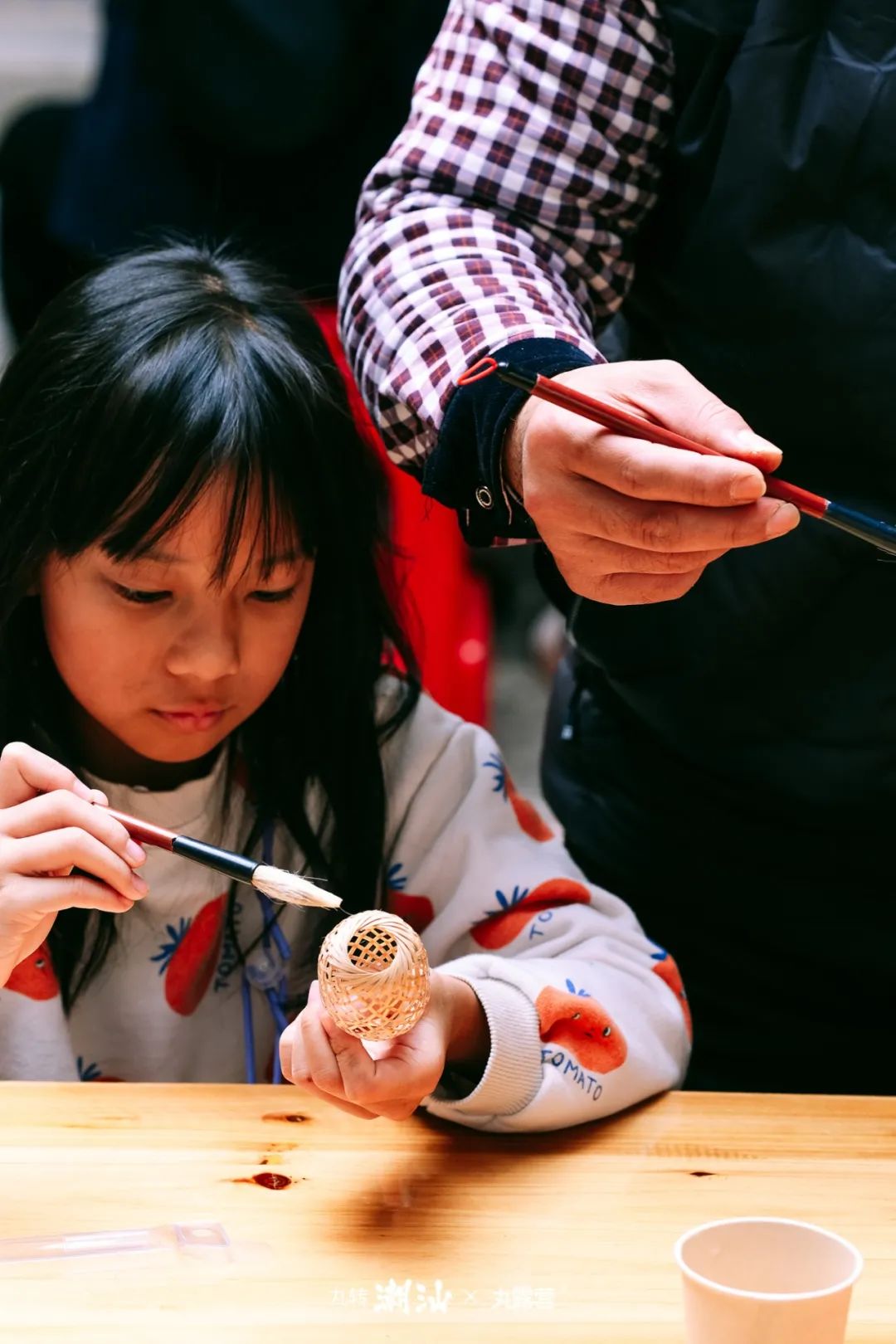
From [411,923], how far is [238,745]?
0.68 ft

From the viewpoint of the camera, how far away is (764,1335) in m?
0.68

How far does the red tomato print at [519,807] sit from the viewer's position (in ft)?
4.43

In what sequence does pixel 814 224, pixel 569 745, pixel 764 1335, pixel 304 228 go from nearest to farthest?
pixel 764 1335
pixel 814 224
pixel 569 745
pixel 304 228

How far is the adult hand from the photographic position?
0.88m

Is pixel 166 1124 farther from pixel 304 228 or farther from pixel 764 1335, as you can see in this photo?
pixel 304 228

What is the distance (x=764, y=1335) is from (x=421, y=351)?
A: 68 cm

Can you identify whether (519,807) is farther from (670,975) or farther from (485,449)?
(485,449)

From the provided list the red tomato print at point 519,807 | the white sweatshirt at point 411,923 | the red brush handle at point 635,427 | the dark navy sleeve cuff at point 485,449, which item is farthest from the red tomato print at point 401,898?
the red brush handle at point 635,427

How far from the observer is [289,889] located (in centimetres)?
91

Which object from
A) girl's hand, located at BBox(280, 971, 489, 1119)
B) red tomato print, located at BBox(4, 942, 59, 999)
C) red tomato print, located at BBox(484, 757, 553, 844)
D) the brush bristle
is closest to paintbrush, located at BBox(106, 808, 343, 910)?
the brush bristle

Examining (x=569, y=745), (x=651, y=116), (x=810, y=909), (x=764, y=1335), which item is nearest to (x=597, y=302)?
(x=651, y=116)

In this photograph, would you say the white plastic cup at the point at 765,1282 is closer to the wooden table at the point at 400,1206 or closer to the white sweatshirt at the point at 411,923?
the wooden table at the point at 400,1206

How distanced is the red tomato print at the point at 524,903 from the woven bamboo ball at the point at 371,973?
32cm

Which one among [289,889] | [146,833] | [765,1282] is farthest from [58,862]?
[765,1282]
